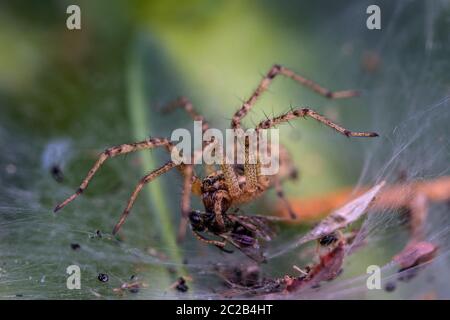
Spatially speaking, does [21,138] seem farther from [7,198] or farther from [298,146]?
[298,146]

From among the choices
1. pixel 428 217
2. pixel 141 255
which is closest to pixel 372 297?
pixel 428 217

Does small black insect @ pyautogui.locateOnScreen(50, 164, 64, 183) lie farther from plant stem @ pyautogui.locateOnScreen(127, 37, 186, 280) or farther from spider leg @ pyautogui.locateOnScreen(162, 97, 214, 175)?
A: spider leg @ pyautogui.locateOnScreen(162, 97, 214, 175)

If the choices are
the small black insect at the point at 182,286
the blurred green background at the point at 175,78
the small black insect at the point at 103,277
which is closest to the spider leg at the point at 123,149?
the blurred green background at the point at 175,78

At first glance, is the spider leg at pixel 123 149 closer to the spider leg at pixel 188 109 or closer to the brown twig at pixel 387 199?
the spider leg at pixel 188 109

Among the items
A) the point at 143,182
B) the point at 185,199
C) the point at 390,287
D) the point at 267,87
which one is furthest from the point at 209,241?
the point at 267,87

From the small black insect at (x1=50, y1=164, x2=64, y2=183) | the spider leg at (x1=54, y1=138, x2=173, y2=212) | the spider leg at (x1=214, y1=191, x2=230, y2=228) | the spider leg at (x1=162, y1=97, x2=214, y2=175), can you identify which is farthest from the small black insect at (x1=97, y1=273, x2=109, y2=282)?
the small black insect at (x1=50, y1=164, x2=64, y2=183)

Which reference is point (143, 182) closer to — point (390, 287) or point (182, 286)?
point (182, 286)
